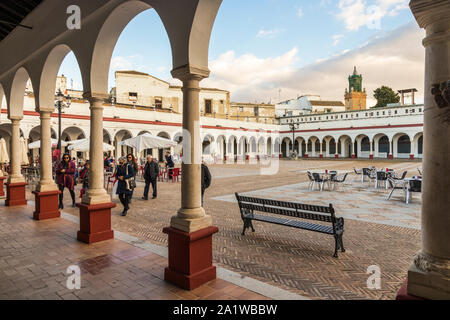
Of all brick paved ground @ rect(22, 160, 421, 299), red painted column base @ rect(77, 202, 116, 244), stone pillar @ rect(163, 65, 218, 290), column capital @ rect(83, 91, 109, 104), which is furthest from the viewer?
column capital @ rect(83, 91, 109, 104)

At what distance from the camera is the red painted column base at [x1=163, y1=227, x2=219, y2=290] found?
3.47 metres

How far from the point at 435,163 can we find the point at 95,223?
17.6 feet

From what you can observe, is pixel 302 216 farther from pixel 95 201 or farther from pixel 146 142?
pixel 146 142

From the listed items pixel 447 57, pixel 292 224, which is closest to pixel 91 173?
pixel 292 224

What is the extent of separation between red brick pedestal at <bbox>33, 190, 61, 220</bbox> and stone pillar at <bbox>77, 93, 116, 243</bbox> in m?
2.23

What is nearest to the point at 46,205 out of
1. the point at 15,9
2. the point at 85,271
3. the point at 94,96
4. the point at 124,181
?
the point at 124,181

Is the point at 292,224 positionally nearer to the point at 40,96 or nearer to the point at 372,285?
the point at 372,285

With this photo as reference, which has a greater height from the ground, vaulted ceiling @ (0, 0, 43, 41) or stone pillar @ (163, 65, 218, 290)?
vaulted ceiling @ (0, 0, 43, 41)

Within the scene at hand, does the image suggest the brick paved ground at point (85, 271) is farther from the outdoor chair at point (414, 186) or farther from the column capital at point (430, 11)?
the outdoor chair at point (414, 186)

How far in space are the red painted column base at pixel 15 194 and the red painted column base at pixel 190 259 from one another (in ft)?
25.2

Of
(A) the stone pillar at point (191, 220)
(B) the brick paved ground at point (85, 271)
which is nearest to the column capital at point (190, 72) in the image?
(A) the stone pillar at point (191, 220)

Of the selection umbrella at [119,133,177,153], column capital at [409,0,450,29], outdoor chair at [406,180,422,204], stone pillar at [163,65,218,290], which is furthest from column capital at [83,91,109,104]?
umbrella at [119,133,177,153]

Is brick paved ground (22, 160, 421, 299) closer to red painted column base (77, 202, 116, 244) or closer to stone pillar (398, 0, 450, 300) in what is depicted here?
red painted column base (77, 202, 116, 244)
